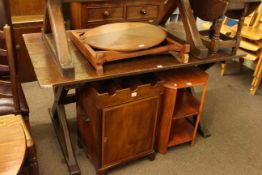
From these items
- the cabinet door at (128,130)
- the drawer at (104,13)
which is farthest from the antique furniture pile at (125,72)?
the drawer at (104,13)

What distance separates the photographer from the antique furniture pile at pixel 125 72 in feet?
4.45

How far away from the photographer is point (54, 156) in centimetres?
185

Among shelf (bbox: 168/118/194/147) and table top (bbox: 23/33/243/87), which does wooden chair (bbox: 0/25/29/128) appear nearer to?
table top (bbox: 23/33/243/87)

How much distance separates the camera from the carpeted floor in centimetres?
180

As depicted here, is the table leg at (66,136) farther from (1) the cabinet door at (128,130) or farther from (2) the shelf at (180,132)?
(2) the shelf at (180,132)

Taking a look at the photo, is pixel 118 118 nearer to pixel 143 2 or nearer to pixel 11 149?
pixel 11 149

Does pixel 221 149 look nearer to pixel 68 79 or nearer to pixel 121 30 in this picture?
pixel 121 30

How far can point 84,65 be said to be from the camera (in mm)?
1416

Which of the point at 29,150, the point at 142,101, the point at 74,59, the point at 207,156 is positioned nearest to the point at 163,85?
the point at 142,101

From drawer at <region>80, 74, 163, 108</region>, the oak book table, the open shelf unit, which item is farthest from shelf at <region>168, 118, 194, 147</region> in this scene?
the oak book table

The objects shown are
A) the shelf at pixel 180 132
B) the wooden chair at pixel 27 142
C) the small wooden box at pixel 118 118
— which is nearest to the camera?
the wooden chair at pixel 27 142

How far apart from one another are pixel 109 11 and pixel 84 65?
45.0 inches

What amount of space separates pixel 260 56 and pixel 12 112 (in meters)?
2.18

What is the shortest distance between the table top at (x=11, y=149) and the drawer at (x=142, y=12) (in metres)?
1.74
